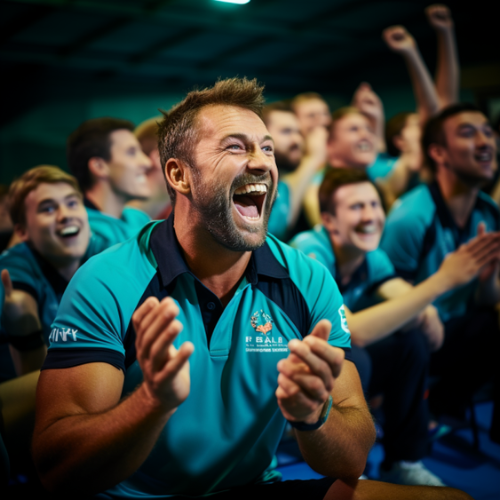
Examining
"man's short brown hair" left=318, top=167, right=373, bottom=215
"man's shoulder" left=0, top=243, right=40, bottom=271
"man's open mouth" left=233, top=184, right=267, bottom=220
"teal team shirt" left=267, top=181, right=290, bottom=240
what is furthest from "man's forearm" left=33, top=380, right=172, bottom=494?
"teal team shirt" left=267, top=181, right=290, bottom=240

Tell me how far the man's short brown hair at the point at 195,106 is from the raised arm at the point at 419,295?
42.5 inches

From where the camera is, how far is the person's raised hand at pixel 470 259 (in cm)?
224

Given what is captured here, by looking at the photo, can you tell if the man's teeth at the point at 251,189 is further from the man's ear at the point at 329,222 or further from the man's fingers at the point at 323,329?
the man's ear at the point at 329,222

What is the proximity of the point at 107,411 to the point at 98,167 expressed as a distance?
1366 millimetres

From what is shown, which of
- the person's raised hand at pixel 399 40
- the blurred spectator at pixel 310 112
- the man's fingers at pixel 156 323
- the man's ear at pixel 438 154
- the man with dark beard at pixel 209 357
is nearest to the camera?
the man's fingers at pixel 156 323

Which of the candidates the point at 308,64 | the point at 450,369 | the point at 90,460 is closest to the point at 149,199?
the point at 90,460

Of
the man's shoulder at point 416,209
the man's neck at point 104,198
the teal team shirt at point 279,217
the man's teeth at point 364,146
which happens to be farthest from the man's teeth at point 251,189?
the man's teeth at point 364,146

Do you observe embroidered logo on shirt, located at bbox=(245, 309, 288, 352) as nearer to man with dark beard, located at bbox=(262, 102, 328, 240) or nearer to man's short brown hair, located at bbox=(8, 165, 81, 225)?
man's short brown hair, located at bbox=(8, 165, 81, 225)

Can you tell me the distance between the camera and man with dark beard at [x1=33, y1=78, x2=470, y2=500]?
3.08ft

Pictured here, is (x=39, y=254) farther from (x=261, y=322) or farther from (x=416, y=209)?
(x=416, y=209)

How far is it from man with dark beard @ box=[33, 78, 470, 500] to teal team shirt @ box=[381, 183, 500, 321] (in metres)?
1.36

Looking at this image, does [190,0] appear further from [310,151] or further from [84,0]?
[310,151]

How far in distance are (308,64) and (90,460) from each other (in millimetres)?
3447

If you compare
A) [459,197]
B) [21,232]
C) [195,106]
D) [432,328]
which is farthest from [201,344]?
[459,197]
